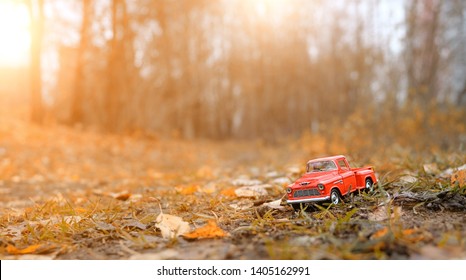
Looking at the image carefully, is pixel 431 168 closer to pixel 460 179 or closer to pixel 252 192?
pixel 460 179

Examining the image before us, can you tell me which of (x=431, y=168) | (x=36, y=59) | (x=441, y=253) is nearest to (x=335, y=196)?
(x=441, y=253)

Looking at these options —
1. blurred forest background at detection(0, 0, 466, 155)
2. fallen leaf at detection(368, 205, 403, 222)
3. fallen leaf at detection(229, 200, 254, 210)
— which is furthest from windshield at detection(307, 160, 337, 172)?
blurred forest background at detection(0, 0, 466, 155)

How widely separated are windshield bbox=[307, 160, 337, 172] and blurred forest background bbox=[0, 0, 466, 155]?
861 centimetres

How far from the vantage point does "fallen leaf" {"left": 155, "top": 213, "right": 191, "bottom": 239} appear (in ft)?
6.67

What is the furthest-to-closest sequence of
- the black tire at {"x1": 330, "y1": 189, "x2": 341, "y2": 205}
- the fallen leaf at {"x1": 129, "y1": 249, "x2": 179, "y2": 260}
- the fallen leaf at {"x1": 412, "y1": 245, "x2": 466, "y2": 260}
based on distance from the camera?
the black tire at {"x1": 330, "y1": 189, "x2": 341, "y2": 205}, the fallen leaf at {"x1": 129, "y1": 249, "x2": 179, "y2": 260}, the fallen leaf at {"x1": 412, "y1": 245, "x2": 466, "y2": 260}

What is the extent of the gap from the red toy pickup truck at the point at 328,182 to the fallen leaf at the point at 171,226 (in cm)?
52

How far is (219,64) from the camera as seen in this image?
922 inches

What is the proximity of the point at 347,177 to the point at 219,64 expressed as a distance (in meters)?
21.7

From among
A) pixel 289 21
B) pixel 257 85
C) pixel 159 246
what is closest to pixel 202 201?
pixel 159 246

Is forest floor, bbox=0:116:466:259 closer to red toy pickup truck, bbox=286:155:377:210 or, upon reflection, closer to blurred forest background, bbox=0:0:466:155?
red toy pickup truck, bbox=286:155:377:210

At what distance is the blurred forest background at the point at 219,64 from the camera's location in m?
13.0

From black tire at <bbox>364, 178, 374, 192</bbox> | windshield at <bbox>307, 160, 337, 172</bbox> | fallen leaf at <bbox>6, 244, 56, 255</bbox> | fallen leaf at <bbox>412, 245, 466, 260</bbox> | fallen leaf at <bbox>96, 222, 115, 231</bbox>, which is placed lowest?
fallen leaf at <bbox>412, 245, 466, 260</bbox>
